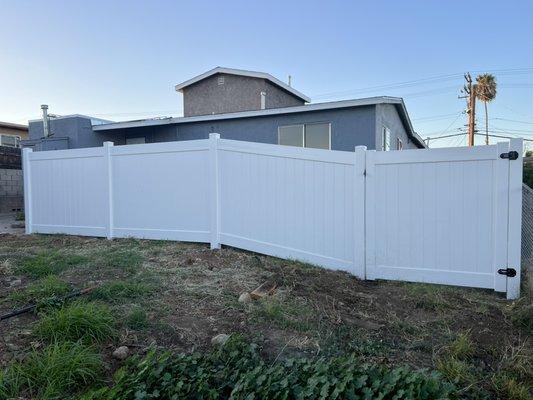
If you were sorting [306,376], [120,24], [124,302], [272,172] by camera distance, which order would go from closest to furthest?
[306,376], [124,302], [272,172], [120,24]

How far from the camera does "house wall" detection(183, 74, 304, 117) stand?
16.5m

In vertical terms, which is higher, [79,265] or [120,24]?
[120,24]

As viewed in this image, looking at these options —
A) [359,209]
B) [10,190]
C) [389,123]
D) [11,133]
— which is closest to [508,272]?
[359,209]

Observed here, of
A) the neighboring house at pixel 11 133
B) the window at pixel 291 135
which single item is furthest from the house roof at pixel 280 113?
the neighboring house at pixel 11 133

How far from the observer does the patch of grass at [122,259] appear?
5.00 metres

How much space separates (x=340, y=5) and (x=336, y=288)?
8.50 m

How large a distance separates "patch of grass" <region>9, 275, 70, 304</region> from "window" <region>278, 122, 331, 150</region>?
342 inches

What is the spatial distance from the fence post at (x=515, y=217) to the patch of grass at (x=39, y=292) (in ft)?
14.5

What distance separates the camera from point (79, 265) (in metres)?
5.05

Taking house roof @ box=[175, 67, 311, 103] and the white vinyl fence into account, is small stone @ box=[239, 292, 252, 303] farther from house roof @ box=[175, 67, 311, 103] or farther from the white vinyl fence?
house roof @ box=[175, 67, 311, 103]

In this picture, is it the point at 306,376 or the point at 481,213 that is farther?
the point at 481,213

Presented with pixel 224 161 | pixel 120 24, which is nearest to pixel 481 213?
pixel 224 161

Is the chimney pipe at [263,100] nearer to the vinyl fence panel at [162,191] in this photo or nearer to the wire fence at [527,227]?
the vinyl fence panel at [162,191]

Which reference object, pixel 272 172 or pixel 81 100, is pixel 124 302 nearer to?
pixel 272 172
